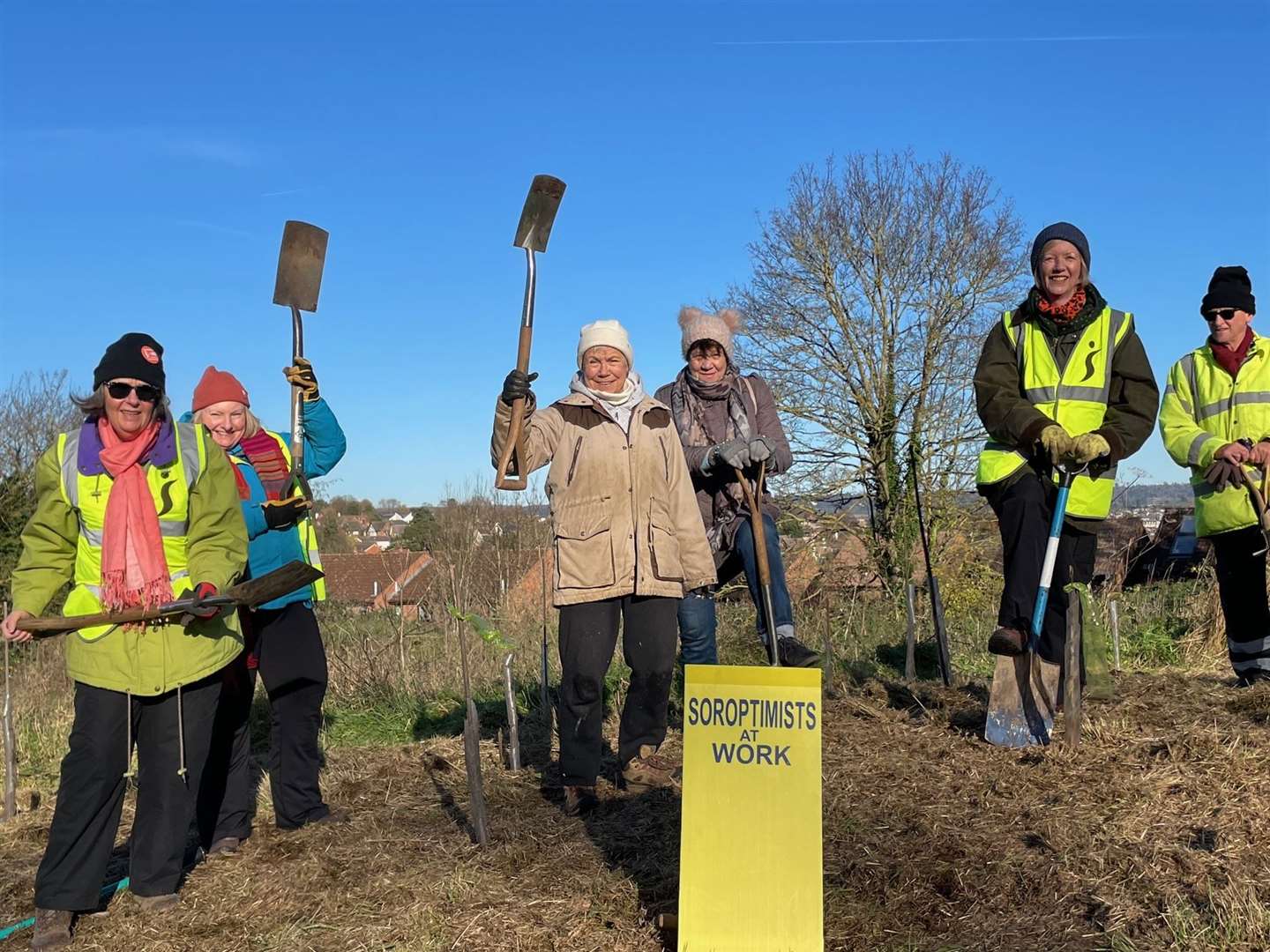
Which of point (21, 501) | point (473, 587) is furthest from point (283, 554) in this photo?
point (21, 501)

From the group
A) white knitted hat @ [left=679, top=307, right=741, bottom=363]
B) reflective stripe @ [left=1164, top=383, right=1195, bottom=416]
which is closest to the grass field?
reflective stripe @ [left=1164, top=383, right=1195, bottom=416]

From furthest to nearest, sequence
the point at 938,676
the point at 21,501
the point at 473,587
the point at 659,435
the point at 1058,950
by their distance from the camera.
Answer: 1. the point at 21,501
2. the point at 473,587
3. the point at 938,676
4. the point at 659,435
5. the point at 1058,950

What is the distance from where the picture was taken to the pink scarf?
383 cm

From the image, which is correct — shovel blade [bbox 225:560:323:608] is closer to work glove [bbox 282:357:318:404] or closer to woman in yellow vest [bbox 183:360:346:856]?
woman in yellow vest [bbox 183:360:346:856]

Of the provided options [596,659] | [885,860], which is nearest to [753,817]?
[885,860]

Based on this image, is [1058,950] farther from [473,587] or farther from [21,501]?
[21,501]

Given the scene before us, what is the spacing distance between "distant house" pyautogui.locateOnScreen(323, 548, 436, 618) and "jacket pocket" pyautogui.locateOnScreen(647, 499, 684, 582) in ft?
16.4

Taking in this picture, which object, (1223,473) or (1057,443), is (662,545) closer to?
(1057,443)

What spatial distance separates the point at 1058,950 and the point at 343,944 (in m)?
2.14

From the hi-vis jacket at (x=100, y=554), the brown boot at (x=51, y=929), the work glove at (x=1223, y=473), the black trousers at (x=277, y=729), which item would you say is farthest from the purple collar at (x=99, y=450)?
the work glove at (x=1223, y=473)

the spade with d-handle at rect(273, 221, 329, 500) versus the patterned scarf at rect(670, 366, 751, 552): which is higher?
the spade with d-handle at rect(273, 221, 329, 500)

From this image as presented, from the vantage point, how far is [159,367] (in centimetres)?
396

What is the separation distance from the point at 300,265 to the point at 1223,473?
4.51m

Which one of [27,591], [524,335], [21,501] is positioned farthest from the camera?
[21,501]
